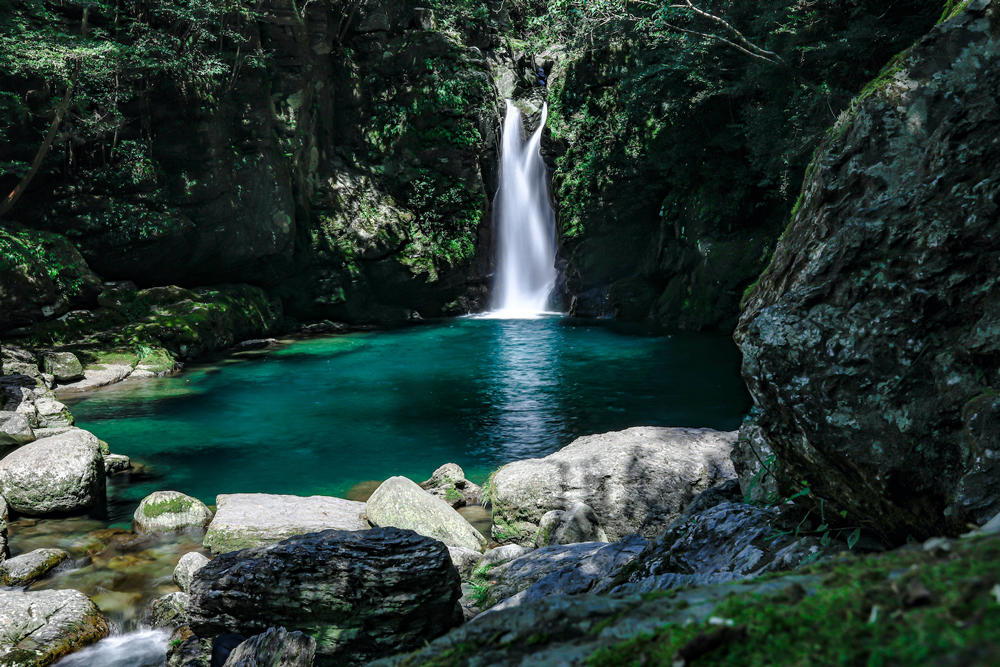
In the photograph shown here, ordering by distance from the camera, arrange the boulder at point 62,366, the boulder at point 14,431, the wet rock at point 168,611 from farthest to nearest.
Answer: the boulder at point 62,366 < the boulder at point 14,431 < the wet rock at point 168,611

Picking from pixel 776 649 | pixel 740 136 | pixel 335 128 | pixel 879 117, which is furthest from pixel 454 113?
pixel 776 649

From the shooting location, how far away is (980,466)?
1995 millimetres

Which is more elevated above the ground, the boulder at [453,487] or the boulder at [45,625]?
the boulder at [45,625]

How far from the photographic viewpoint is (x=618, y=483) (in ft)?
21.7

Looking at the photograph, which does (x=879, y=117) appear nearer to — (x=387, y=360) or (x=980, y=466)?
(x=980, y=466)

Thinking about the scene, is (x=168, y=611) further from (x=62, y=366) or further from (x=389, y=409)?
(x=62, y=366)

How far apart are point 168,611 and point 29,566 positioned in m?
1.89

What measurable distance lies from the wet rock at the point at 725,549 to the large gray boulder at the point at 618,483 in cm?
310

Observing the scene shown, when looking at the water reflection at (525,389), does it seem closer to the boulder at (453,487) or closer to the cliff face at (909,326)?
the boulder at (453,487)

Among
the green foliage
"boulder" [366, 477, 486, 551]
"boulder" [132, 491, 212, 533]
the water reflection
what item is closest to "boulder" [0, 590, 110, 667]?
"boulder" [132, 491, 212, 533]

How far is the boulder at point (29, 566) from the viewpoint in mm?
5892

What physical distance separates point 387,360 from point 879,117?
15719 mm

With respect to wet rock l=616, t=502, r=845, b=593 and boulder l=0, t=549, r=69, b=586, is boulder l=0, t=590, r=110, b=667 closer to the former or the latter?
boulder l=0, t=549, r=69, b=586

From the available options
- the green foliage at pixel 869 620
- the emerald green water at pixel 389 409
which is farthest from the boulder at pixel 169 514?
the green foliage at pixel 869 620
